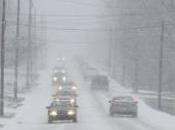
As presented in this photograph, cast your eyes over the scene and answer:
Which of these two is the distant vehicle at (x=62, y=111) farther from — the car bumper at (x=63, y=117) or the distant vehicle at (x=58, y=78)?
the distant vehicle at (x=58, y=78)

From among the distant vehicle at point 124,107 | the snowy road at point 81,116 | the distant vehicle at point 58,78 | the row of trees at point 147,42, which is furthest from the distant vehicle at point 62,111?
the distant vehicle at point 58,78

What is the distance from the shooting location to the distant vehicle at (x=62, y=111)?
46.8 metres

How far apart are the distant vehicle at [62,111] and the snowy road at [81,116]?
0.57 m

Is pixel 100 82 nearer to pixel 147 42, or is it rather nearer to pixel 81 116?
pixel 147 42

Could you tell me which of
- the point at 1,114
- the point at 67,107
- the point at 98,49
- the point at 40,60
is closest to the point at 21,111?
the point at 1,114

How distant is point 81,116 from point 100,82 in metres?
38.6

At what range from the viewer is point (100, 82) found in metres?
92.5

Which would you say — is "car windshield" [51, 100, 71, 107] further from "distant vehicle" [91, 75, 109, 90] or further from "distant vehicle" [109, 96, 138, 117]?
"distant vehicle" [91, 75, 109, 90]

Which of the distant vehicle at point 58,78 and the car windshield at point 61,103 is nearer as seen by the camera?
the car windshield at point 61,103

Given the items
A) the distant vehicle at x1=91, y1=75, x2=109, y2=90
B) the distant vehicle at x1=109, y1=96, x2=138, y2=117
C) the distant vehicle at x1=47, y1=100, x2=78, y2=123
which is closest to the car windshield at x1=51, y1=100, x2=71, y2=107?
the distant vehicle at x1=47, y1=100, x2=78, y2=123

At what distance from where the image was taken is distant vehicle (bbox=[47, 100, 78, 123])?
46844 millimetres

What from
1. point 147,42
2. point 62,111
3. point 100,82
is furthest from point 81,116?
point 147,42

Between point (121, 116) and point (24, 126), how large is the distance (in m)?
12.7

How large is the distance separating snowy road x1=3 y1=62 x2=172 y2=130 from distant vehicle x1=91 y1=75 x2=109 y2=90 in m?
1.23
